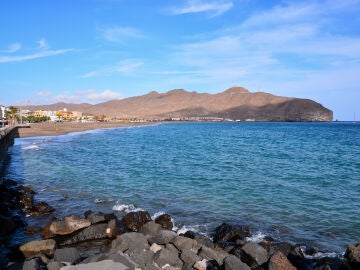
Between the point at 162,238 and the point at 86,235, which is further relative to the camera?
the point at 86,235

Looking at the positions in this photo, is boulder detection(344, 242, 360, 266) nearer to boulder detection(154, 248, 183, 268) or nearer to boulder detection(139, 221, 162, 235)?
boulder detection(154, 248, 183, 268)

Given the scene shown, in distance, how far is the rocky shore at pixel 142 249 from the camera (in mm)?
8523

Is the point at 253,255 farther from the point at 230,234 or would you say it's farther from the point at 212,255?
the point at 230,234

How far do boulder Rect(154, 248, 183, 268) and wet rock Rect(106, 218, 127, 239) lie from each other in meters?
3.20

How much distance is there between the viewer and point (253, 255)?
9398 millimetres

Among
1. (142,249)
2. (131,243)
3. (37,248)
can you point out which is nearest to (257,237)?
(142,249)

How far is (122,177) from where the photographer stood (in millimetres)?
24984

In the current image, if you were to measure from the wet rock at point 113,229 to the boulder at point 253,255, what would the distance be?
4.56 metres

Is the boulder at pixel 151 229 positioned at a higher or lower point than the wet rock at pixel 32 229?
higher

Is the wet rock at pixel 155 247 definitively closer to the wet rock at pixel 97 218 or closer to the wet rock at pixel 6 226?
the wet rock at pixel 97 218

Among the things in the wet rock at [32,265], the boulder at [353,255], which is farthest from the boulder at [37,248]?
the boulder at [353,255]


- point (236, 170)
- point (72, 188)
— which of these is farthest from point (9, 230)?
point (236, 170)

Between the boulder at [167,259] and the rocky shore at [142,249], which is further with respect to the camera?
the boulder at [167,259]

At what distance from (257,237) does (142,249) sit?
15.7 feet
